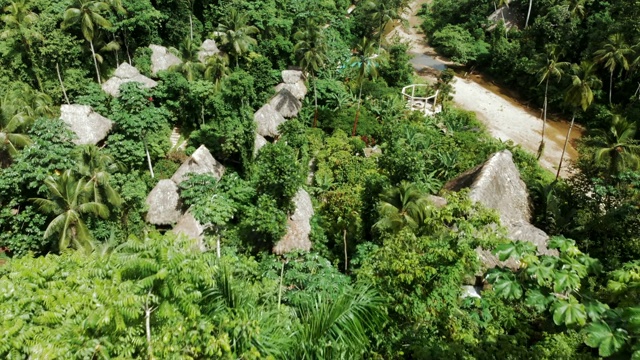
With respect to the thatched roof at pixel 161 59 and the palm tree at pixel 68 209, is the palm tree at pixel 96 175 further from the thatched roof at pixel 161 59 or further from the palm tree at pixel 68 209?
the thatched roof at pixel 161 59

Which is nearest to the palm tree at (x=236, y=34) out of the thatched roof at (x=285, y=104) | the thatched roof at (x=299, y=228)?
the thatched roof at (x=285, y=104)

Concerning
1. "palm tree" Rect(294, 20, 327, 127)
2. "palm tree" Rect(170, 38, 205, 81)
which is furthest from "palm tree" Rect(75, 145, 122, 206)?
"palm tree" Rect(294, 20, 327, 127)

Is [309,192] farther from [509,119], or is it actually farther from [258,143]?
[509,119]

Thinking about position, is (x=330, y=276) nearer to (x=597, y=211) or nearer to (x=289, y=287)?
(x=289, y=287)

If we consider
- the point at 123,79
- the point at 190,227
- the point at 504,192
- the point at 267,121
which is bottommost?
the point at 190,227

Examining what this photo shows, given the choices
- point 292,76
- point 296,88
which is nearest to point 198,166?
point 296,88
